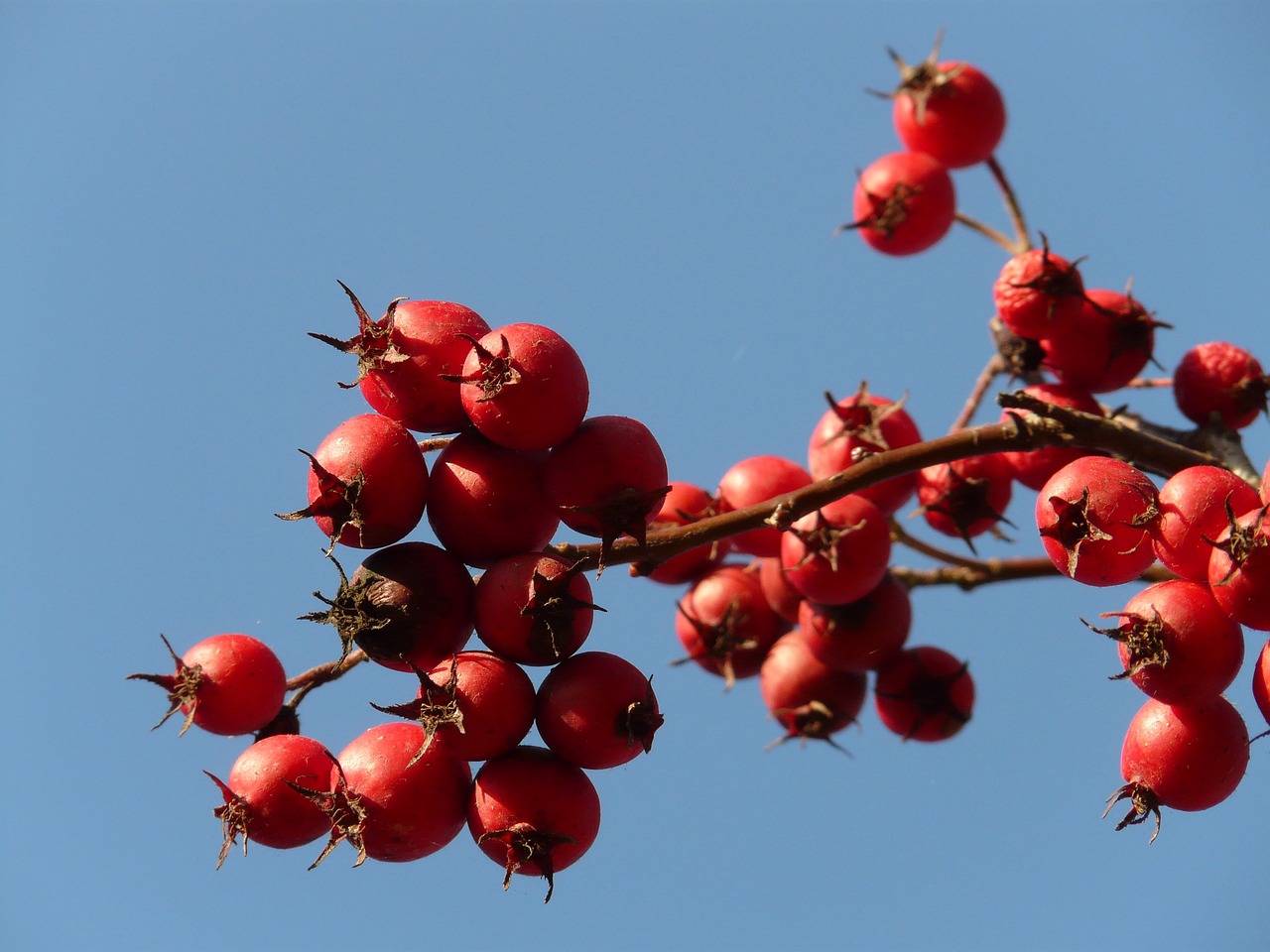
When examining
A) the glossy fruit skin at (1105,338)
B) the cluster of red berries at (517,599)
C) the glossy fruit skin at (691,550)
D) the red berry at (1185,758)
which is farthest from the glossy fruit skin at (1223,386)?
the glossy fruit skin at (691,550)

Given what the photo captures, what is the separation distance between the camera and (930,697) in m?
5.38

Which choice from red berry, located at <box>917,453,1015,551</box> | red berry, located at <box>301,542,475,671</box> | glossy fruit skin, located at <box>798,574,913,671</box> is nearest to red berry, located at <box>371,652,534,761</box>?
red berry, located at <box>301,542,475,671</box>

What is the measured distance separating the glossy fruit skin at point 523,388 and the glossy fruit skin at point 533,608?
0.34m

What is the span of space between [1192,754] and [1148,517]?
713mm

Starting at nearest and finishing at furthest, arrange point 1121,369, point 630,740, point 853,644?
point 630,740, point 1121,369, point 853,644

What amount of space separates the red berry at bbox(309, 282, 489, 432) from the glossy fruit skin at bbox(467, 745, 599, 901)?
3.23 ft

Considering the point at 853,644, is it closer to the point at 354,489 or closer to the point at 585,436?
the point at 585,436

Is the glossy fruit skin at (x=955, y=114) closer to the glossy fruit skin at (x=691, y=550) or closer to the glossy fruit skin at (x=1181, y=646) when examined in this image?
the glossy fruit skin at (x=691, y=550)

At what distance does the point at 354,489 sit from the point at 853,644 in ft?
8.57

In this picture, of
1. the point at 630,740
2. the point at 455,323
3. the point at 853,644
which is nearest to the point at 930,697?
the point at 853,644

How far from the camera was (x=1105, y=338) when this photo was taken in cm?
477

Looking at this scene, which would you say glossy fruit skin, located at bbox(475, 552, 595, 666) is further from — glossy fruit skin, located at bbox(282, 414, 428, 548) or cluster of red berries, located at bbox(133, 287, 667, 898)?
glossy fruit skin, located at bbox(282, 414, 428, 548)

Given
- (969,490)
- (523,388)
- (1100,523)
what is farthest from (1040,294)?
(523,388)

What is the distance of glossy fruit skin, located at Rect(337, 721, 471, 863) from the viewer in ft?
10.8
